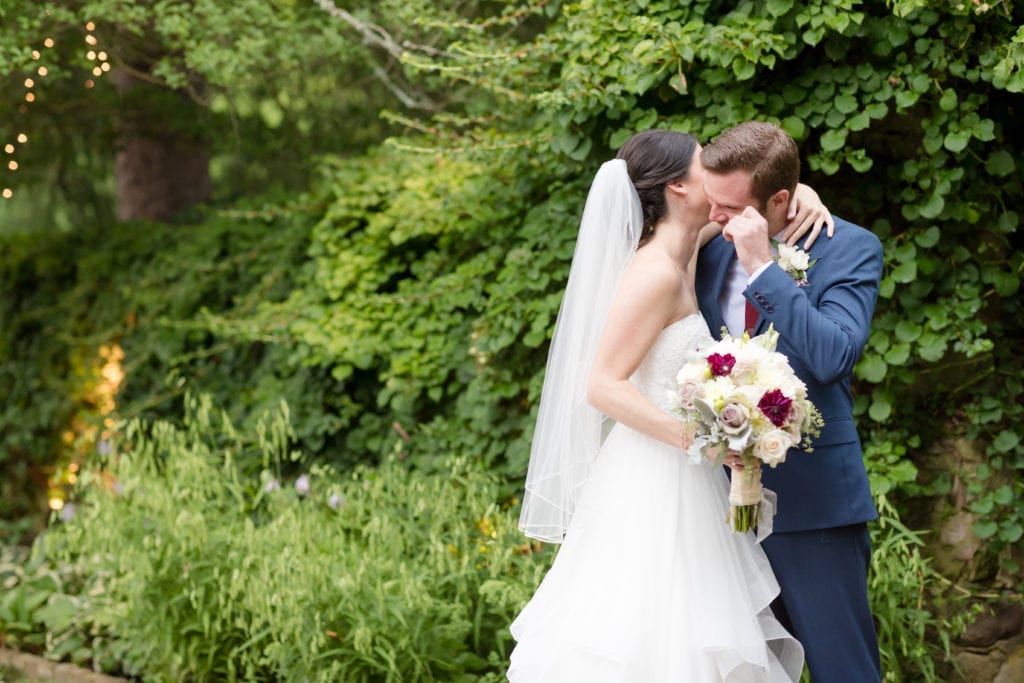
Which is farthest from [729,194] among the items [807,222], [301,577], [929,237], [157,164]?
[157,164]

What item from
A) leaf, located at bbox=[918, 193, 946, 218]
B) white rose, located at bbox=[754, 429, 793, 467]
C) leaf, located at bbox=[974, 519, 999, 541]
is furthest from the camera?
leaf, located at bbox=[974, 519, 999, 541]

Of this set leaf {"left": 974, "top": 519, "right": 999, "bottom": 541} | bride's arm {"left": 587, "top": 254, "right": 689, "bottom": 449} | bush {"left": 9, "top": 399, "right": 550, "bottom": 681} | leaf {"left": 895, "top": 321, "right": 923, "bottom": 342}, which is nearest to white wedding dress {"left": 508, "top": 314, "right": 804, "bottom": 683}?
bride's arm {"left": 587, "top": 254, "right": 689, "bottom": 449}

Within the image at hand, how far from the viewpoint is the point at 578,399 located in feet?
10.9

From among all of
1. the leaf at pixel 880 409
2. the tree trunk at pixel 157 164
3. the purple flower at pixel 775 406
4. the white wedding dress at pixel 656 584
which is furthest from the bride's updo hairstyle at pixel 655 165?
the tree trunk at pixel 157 164

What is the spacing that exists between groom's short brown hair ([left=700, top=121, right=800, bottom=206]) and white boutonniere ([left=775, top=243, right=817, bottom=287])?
174mm

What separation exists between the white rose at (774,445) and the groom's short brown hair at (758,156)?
74 centimetres

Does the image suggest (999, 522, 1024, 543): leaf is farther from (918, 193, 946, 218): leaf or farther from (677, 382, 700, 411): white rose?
(677, 382, 700, 411): white rose

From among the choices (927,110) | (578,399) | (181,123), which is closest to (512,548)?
(578,399)

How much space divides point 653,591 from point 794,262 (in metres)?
0.99

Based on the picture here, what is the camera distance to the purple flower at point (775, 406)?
2.62 metres

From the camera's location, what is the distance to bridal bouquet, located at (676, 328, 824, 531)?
262cm

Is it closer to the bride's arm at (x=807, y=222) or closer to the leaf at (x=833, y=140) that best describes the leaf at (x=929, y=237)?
the leaf at (x=833, y=140)

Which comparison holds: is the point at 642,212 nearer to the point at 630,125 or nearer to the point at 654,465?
the point at 654,465

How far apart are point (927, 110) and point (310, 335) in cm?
345
